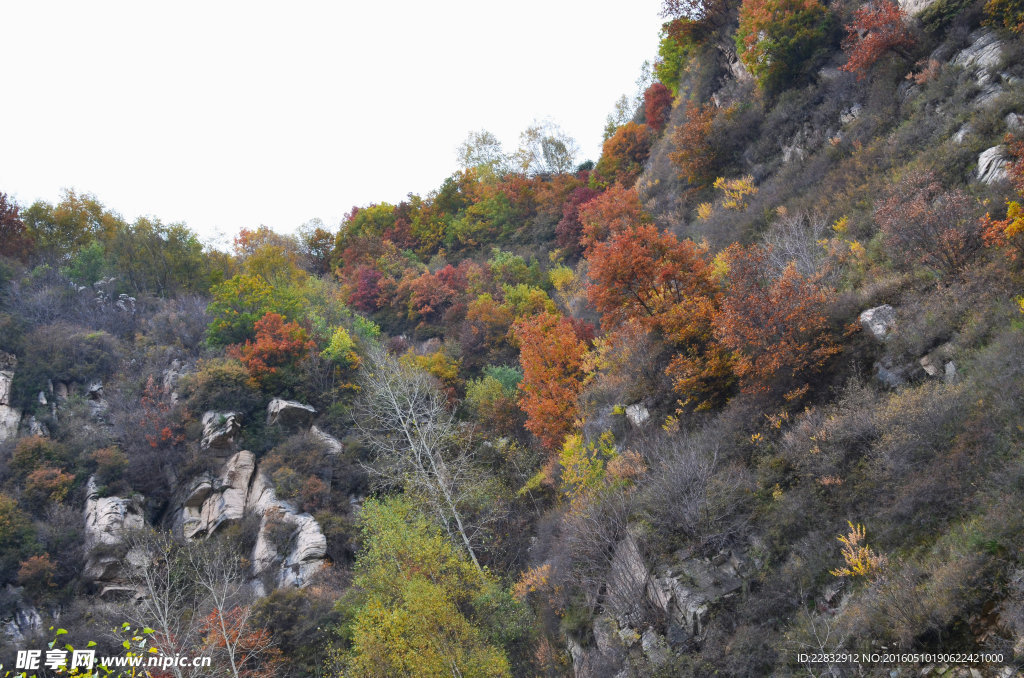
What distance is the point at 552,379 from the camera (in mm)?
22172

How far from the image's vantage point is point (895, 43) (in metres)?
20.7

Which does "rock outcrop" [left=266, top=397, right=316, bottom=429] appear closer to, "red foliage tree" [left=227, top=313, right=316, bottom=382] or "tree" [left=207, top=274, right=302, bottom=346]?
"red foliage tree" [left=227, top=313, right=316, bottom=382]

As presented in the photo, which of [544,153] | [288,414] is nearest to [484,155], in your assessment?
[544,153]

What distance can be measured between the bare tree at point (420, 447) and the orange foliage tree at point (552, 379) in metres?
3.76

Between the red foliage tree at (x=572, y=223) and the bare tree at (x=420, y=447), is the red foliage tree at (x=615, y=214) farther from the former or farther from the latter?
the bare tree at (x=420, y=447)

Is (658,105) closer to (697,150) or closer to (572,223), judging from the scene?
(572,223)

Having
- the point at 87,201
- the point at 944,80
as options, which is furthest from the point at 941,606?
the point at 87,201

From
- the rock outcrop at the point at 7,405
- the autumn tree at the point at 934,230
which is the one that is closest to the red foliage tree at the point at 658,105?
the autumn tree at the point at 934,230

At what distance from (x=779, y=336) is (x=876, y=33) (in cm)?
1637

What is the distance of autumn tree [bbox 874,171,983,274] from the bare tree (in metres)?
16.3

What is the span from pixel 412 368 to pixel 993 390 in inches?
902

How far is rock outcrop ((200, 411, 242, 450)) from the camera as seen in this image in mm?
24500

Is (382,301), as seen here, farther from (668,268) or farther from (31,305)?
(668,268)

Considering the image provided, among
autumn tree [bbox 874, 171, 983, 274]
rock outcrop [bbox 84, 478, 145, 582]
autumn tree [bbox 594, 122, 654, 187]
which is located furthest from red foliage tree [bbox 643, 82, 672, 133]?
rock outcrop [bbox 84, 478, 145, 582]
